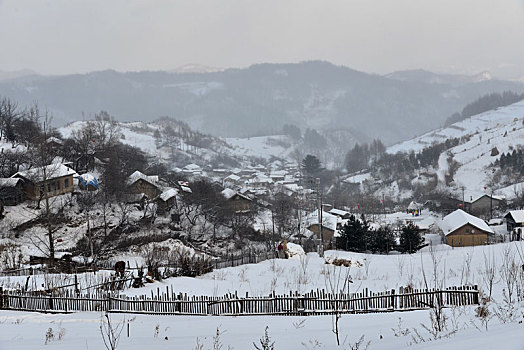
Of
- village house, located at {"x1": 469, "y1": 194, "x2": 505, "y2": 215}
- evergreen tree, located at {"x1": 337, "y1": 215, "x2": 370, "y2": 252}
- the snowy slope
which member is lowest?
evergreen tree, located at {"x1": 337, "y1": 215, "x2": 370, "y2": 252}

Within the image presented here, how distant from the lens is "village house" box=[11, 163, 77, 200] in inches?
1069

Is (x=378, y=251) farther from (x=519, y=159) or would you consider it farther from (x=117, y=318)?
(x=519, y=159)

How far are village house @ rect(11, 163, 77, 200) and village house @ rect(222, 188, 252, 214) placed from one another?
1328 centimetres

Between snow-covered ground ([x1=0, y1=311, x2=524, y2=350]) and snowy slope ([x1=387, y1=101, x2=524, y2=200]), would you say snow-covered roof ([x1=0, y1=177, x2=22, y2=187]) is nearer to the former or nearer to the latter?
snow-covered ground ([x1=0, y1=311, x2=524, y2=350])

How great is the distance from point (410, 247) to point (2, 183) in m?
26.0

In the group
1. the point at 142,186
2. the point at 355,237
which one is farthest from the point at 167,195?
the point at 355,237

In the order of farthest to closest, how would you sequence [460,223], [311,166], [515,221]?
[311,166]
[515,221]
[460,223]

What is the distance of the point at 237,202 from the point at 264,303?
28.8m

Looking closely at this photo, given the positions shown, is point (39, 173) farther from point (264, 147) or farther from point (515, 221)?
point (264, 147)

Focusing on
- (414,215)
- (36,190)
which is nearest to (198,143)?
(414,215)

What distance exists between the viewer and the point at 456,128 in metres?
133

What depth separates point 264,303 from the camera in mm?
10156

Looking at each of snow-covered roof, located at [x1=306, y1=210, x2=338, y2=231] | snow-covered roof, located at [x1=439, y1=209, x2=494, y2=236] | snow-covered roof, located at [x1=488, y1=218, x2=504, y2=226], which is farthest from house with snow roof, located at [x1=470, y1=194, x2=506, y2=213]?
snow-covered roof, located at [x1=306, y1=210, x2=338, y2=231]

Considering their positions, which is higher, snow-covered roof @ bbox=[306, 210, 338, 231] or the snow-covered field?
snow-covered roof @ bbox=[306, 210, 338, 231]
